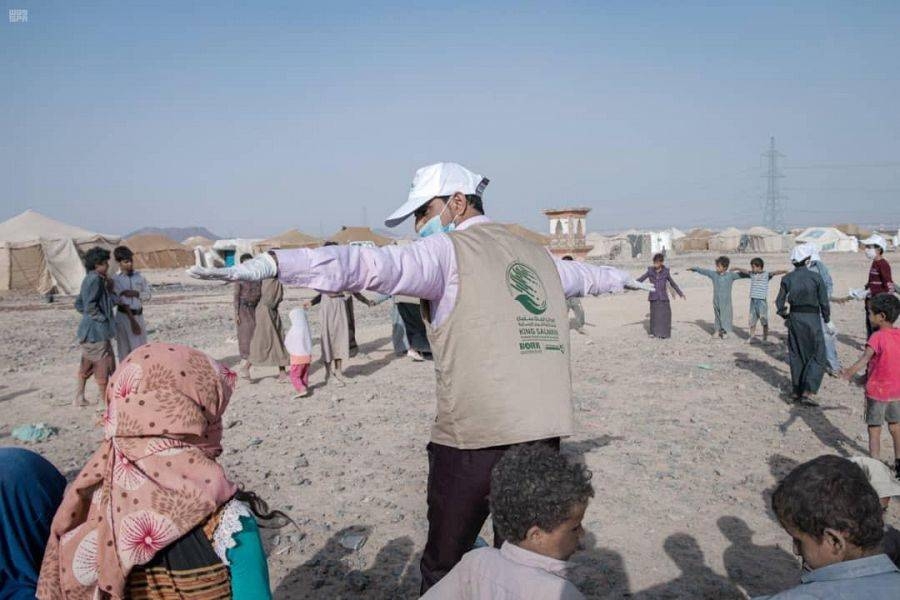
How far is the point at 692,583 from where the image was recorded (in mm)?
3547

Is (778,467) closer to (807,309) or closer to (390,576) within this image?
(807,309)

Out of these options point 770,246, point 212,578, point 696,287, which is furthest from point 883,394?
point 770,246

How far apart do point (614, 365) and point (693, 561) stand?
6.15m

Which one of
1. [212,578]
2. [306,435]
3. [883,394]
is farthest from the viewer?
[306,435]

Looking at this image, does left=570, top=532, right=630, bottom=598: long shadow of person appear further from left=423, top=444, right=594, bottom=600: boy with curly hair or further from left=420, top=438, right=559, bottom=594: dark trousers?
left=423, top=444, right=594, bottom=600: boy with curly hair

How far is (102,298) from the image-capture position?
284 inches

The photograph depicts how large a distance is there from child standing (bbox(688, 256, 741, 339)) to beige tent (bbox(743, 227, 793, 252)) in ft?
148

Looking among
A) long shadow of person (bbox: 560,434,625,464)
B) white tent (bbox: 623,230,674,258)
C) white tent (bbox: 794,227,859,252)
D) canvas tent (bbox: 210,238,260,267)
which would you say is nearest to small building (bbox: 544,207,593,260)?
long shadow of person (bbox: 560,434,625,464)

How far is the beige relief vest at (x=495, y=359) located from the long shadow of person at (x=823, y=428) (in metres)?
4.54

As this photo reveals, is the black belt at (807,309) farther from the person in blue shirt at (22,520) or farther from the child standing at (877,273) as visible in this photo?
the person in blue shirt at (22,520)

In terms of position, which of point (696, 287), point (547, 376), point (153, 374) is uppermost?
point (153, 374)

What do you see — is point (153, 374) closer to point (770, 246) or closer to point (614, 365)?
point (614, 365)

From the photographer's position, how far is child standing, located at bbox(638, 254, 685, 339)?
38.2 feet

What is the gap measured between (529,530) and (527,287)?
0.89 meters
